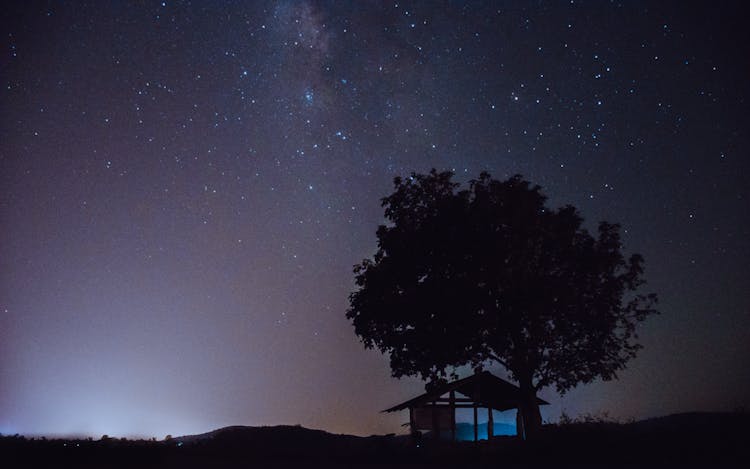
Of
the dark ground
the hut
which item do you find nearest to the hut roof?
the hut

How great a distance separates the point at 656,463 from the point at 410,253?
12068 millimetres

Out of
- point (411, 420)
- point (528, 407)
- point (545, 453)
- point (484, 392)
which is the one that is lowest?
point (545, 453)

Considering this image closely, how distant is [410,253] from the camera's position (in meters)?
24.2

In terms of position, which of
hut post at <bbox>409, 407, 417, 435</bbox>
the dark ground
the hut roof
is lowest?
the dark ground

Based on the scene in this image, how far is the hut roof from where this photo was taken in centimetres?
2802

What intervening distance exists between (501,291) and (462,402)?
318 inches

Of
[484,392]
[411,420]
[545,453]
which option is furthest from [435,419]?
[545,453]

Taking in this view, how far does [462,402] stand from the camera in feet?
94.0

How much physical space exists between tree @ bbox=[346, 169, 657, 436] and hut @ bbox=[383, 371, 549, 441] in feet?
11.7

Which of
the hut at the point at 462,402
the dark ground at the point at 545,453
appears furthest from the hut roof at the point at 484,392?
the dark ground at the point at 545,453

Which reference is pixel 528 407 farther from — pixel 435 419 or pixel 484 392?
pixel 435 419

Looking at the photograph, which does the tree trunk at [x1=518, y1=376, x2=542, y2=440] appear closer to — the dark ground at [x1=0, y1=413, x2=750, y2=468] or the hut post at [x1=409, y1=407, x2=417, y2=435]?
the dark ground at [x1=0, y1=413, x2=750, y2=468]

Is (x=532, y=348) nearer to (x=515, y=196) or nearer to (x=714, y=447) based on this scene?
(x=515, y=196)

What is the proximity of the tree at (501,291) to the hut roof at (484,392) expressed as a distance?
3459 mm
